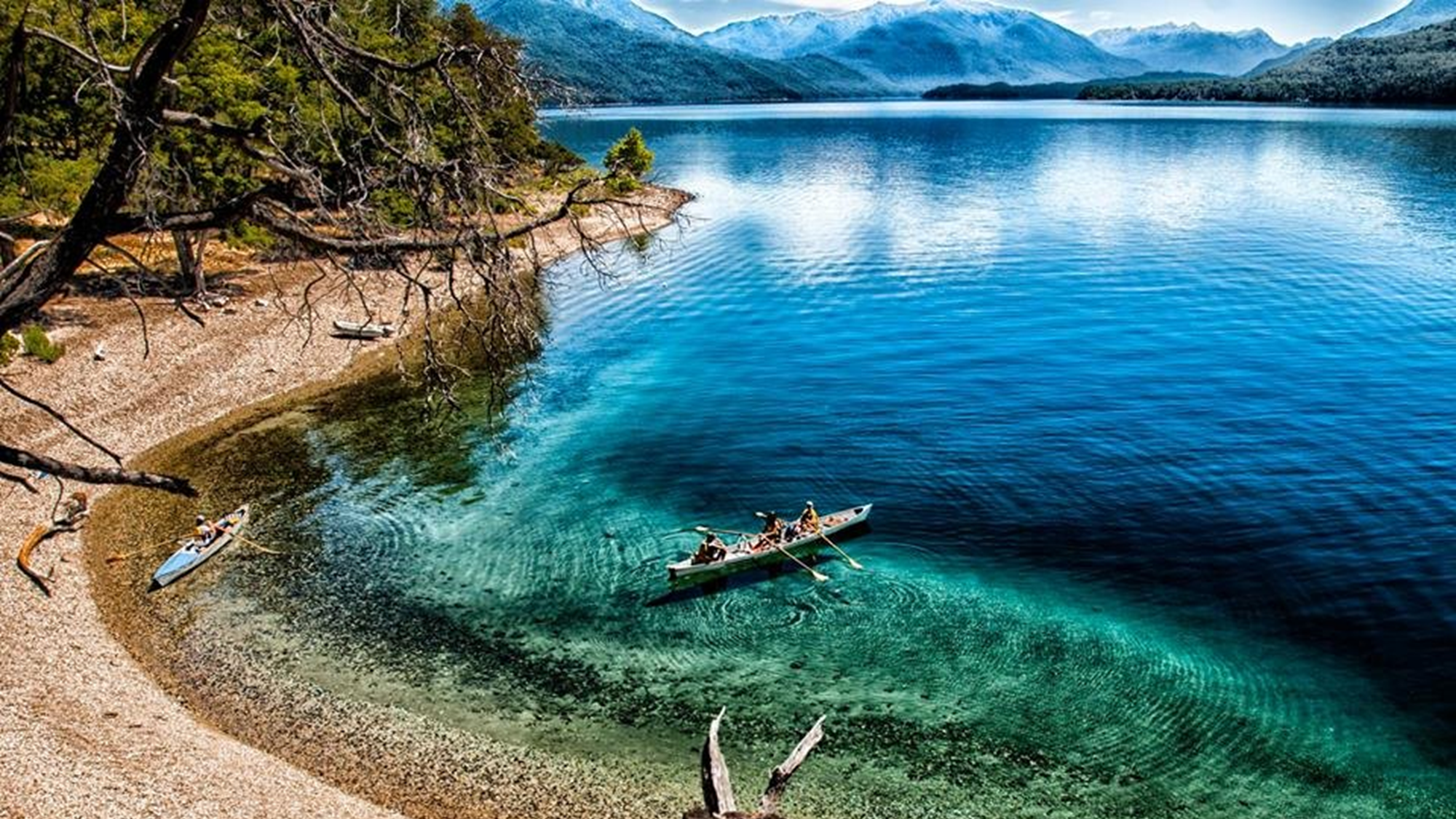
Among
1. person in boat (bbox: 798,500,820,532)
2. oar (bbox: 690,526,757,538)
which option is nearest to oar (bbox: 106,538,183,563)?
oar (bbox: 690,526,757,538)

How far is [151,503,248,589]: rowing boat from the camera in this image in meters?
25.5

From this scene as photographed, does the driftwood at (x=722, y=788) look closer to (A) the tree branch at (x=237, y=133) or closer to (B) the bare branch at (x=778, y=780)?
(B) the bare branch at (x=778, y=780)

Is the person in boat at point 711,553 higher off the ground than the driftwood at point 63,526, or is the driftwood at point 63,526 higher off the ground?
the driftwood at point 63,526

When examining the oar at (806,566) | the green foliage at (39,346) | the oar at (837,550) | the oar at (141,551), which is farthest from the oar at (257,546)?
the green foliage at (39,346)

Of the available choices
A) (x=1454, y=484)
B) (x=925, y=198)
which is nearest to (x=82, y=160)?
(x=1454, y=484)

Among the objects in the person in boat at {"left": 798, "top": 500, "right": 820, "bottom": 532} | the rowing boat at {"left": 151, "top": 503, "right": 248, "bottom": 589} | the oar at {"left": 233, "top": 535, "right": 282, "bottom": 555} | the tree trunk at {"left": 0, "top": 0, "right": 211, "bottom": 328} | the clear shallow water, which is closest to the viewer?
the tree trunk at {"left": 0, "top": 0, "right": 211, "bottom": 328}

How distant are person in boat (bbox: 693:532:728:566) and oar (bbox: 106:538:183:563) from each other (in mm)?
16112

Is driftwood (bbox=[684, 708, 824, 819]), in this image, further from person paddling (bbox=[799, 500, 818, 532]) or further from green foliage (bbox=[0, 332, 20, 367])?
green foliage (bbox=[0, 332, 20, 367])

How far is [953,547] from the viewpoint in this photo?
28203 millimetres

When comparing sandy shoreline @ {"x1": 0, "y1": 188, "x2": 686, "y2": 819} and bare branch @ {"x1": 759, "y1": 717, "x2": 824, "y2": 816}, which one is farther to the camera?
sandy shoreline @ {"x1": 0, "y1": 188, "x2": 686, "y2": 819}

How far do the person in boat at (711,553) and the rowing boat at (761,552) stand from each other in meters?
0.08

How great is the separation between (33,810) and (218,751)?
3.20m

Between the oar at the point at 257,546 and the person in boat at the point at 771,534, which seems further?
the oar at the point at 257,546

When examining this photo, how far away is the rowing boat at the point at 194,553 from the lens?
25500 millimetres
